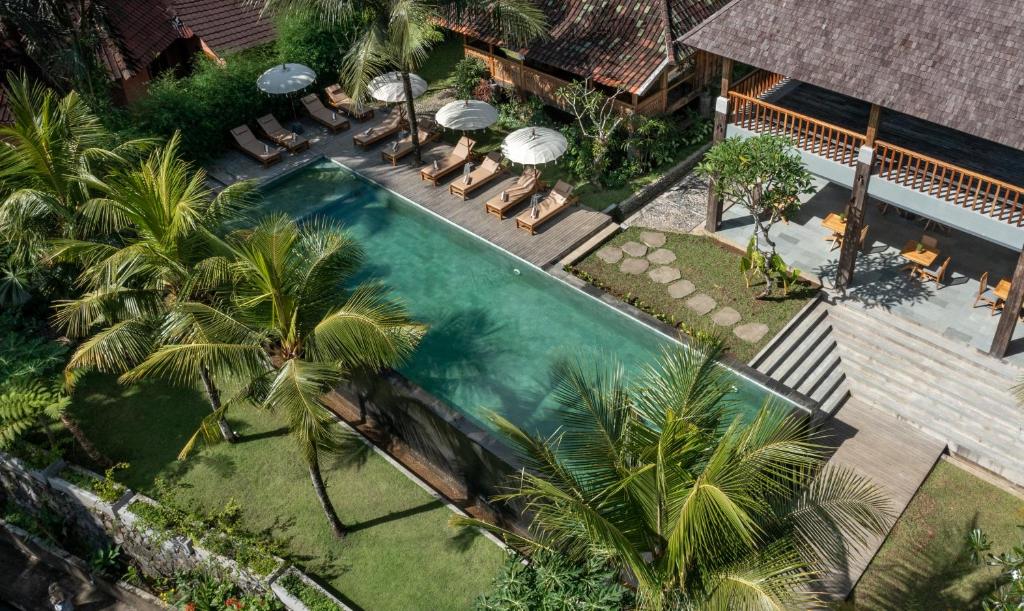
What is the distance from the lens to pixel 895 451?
15.9m

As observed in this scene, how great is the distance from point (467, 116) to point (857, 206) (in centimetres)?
1032

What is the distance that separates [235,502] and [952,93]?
1504 centimetres

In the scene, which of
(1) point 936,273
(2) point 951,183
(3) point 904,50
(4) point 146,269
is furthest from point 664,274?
(4) point 146,269

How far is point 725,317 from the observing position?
1823cm

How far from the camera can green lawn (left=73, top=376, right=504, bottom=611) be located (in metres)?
14.1

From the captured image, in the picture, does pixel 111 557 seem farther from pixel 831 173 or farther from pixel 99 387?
pixel 831 173

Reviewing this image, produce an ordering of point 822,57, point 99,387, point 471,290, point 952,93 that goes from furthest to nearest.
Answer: point 471,290
point 99,387
point 822,57
point 952,93

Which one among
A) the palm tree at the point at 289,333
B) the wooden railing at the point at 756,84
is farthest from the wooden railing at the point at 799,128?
the palm tree at the point at 289,333

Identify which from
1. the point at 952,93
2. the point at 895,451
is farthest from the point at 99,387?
the point at 952,93

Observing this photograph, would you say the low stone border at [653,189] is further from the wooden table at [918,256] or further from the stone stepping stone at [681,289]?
the wooden table at [918,256]

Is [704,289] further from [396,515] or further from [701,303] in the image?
[396,515]

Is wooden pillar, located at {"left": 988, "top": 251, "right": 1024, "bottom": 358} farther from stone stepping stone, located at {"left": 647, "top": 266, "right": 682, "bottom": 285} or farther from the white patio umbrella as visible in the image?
the white patio umbrella

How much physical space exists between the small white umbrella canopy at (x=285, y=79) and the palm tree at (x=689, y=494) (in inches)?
682

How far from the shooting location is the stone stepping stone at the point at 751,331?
17.7 metres
